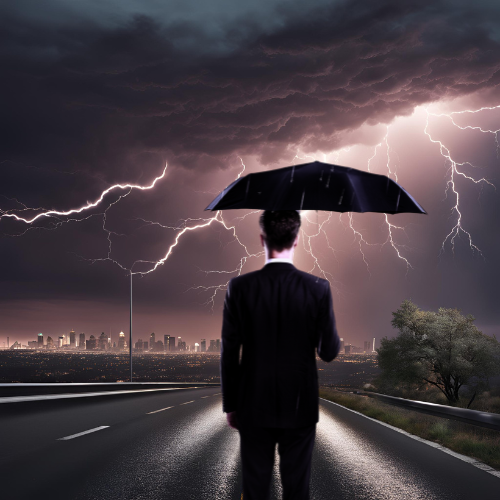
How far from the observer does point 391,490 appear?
5.20m

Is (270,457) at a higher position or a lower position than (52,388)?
higher

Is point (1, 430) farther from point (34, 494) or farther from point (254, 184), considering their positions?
point (254, 184)

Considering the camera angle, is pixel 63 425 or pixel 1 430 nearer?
pixel 1 430

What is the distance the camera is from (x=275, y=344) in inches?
108

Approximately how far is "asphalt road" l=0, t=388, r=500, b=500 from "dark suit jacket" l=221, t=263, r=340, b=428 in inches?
105

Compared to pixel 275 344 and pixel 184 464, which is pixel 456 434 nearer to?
pixel 184 464

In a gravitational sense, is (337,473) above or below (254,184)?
below

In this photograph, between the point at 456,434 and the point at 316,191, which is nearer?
the point at 316,191

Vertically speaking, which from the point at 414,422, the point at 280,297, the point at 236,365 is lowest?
the point at 414,422

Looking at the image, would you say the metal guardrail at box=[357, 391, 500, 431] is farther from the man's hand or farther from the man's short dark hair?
the man's short dark hair

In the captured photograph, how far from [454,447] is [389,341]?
1233 inches

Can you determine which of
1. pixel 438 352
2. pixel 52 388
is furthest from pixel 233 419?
pixel 438 352

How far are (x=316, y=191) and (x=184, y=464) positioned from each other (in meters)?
4.40

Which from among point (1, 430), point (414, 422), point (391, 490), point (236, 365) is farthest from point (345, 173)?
point (414, 422)
